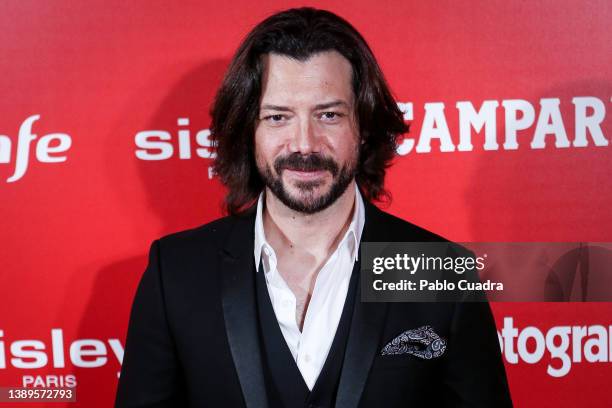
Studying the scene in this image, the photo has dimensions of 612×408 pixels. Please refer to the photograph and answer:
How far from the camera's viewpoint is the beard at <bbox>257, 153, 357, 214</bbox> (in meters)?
1.80

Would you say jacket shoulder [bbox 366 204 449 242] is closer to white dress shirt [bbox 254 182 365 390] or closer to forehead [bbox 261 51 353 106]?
white dress shirt [bbox 254 182 365 390]

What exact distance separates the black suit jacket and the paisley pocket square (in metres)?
0.02

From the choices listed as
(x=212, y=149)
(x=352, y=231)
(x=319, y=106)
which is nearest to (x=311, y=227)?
(x=352, y=231)

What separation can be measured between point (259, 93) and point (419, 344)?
2.56ft

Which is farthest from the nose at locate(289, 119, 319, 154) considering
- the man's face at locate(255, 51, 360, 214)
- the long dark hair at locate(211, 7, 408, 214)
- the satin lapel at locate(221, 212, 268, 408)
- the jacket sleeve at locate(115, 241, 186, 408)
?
the jacket sleeve at locate(115, 241, 186, 408)

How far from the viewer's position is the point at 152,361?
1.83 m

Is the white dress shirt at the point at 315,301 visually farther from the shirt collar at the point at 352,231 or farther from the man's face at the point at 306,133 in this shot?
the man's face at the point at 306,133

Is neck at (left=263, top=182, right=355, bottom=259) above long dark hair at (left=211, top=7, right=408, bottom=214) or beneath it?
beneath

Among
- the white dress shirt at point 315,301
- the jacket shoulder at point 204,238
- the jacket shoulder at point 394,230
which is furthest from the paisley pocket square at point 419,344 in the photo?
the jacket shoulder at point 204,238

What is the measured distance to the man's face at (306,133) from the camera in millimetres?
1804

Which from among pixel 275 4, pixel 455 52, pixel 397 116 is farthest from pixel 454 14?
pixel 275 4

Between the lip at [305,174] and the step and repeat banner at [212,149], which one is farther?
the step and repeat banner at [212,149]

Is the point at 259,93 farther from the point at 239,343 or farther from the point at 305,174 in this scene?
the point at 239,343

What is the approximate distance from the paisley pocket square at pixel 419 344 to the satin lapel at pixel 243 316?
322 mm
